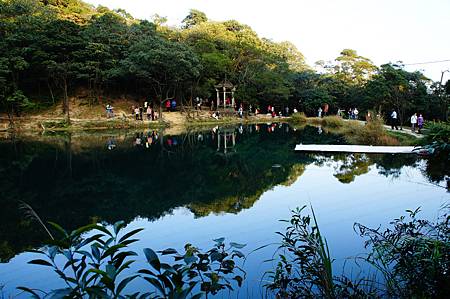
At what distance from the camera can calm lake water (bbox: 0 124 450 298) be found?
4.71 metres

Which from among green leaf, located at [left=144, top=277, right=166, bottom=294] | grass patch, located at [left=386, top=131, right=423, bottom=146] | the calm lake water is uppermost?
green leaf, located at [left=144, top=277, right=166, bottom=294]

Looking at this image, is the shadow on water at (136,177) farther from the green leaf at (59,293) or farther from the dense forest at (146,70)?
the dense forest at (146,70)

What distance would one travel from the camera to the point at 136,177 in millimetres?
9102

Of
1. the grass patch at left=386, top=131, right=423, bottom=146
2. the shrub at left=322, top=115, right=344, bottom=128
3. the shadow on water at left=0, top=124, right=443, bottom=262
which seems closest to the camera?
the shadow on water at left=0, top=124, right=443, bottom=262

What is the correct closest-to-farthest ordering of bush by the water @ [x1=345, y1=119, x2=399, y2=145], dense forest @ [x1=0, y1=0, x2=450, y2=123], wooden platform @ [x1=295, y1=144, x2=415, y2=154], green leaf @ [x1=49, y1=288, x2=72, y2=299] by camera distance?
green leaf @ [x1=49, y1=288, x2=72, y2=299] → wooden platform @ [x1=295, y1=144, x2=415, y2=154] → bush by the water @ [x1=345, y1=119, x2=399, y2=145] → dense forest @ [x1=0, y1=0, x2=450, y2=123]

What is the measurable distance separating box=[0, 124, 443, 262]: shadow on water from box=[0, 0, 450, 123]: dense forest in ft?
34.1

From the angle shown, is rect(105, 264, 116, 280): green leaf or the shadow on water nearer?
rect(105, 264, 116, 280): green leaf

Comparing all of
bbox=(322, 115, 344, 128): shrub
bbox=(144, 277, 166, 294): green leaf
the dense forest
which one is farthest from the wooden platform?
bbox=(144, 277, 166, 294): green leaf

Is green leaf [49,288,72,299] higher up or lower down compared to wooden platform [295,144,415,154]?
higher up

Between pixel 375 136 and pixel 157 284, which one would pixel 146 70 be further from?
pixel 157 284

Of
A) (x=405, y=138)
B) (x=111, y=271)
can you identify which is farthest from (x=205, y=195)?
(x=405, y=138)

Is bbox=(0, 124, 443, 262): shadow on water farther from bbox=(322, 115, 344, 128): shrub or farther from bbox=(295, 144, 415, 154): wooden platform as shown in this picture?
bbox=(322, 115, 344, 128): shrub

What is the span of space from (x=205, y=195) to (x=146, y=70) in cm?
1953

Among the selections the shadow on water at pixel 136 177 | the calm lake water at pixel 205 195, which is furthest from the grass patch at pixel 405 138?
the calm lake water at pixel 205 195
